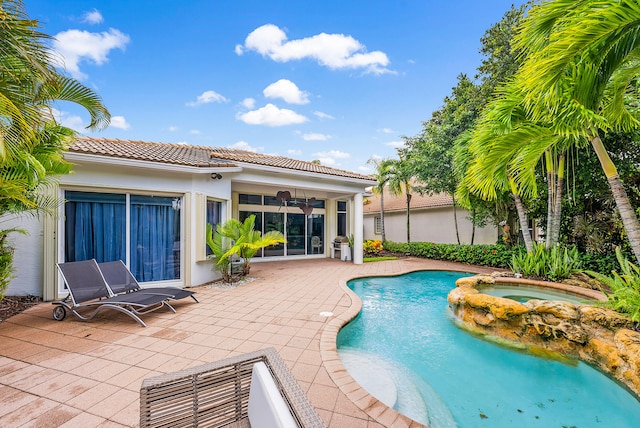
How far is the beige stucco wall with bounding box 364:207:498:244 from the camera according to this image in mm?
16828

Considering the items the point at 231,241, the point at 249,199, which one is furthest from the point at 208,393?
the point at 249,199

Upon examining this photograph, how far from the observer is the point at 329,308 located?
20.7 feet

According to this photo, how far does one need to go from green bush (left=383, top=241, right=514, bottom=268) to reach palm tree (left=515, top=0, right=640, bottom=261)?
327 inches

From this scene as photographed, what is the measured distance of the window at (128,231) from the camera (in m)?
7.04

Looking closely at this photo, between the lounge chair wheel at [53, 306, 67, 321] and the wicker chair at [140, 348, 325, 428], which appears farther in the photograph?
the lounge chair wheel at [53, 306, 67, 321]

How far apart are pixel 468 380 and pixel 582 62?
4917 mm

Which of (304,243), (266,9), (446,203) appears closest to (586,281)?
(446,203)

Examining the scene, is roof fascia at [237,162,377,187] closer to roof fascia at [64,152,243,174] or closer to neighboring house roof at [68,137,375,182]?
neighboring house roof at [68,137,375,182]

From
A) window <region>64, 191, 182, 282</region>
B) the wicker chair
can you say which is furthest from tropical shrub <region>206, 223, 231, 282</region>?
the wicker chair

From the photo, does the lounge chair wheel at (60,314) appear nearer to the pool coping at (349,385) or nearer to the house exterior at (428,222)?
the pool coping at (349,385)

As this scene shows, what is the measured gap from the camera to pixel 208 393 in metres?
2.10

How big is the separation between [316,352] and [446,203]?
53.4ft

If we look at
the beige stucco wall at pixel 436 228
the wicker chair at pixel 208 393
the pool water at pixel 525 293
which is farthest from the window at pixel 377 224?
the wicker chair at pixel 208 393

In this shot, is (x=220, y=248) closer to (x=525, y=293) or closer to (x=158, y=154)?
(x=158, y=154)
